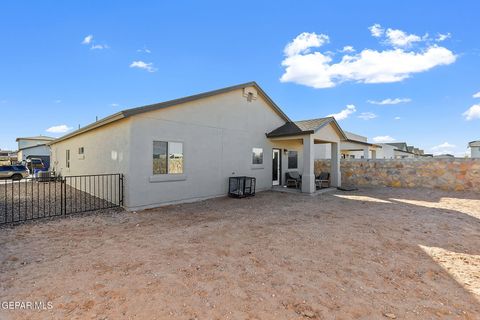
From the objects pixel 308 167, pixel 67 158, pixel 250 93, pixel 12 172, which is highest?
pixel 250 93

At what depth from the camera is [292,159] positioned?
1523 cm

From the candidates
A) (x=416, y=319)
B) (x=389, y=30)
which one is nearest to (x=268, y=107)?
(x=389, y=30)

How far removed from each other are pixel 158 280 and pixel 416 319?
3208mm

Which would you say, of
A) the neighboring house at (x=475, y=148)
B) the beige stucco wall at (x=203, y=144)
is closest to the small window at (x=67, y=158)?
the beige stucco wall at (x=203, y=144)

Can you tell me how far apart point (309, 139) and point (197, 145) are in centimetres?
559

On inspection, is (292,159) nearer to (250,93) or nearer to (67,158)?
(250,93)

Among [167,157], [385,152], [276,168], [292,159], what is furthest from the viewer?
[385,152]

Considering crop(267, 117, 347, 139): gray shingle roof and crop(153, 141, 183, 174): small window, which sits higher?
crop(267, 117, 347, 139): gray shingle roof

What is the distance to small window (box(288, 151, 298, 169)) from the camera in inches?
591

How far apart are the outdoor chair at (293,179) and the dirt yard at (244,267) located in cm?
651

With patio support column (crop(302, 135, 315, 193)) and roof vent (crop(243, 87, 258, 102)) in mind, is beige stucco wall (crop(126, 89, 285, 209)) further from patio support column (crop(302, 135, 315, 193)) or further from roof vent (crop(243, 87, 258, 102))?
patio support column (crop(302, 135, 315, 193))

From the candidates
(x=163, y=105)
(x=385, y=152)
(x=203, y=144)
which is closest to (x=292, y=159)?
(x=203, y=144)

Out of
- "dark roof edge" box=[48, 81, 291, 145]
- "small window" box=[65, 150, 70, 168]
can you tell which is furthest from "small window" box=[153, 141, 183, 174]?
"small window" box=[65, 150, 70, 168]
